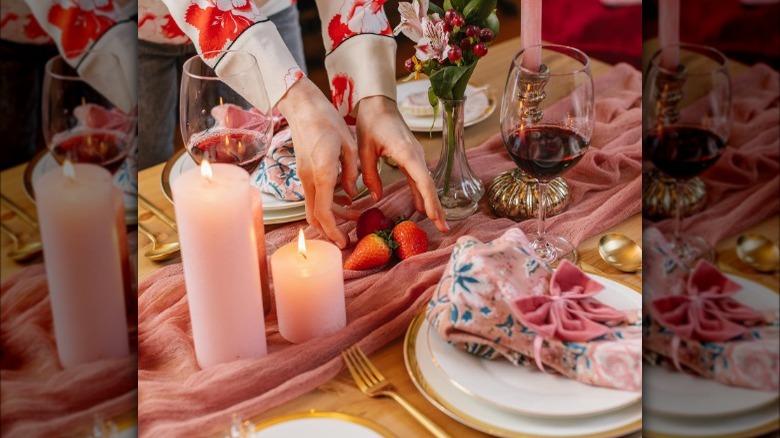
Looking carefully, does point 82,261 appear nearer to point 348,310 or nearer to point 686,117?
point 686,117

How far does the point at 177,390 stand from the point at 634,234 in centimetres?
53

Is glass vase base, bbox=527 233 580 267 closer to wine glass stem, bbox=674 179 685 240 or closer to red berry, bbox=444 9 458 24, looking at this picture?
red berry, bbox=444 9 458 24

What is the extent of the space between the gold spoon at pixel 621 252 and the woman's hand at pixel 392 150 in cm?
17

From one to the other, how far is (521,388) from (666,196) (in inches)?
15.3

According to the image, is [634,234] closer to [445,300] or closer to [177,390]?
[445,300]

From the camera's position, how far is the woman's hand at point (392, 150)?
90 cm

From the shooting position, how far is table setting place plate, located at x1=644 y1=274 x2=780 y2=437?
0.29 meters

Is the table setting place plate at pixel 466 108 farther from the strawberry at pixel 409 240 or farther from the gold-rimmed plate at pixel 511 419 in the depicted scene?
the gold-rimmed plate at pixel 511 419

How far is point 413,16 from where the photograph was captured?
92cm

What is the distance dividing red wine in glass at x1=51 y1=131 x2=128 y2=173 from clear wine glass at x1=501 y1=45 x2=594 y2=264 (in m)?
0.56

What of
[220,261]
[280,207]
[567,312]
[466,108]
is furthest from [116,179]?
[466,108]

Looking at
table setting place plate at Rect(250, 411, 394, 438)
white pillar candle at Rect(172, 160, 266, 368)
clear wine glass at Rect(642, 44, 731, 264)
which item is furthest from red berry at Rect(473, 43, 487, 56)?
clear wine glass at Rect(642, 44, 731, 264)

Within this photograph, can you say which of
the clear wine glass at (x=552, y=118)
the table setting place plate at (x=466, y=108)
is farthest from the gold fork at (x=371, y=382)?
the table setting place plate at (x=466, y=108)

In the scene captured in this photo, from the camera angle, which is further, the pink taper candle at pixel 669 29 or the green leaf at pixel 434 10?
the green leaf at pixel 434 10
